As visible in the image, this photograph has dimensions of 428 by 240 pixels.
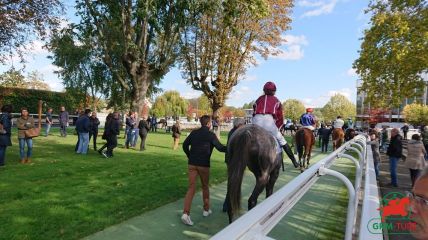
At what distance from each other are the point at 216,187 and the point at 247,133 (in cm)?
392

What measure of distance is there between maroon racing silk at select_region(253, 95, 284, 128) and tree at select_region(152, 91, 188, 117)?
74552mm

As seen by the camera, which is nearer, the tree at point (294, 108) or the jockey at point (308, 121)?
the jockey at point (308, 121)

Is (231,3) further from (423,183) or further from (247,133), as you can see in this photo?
(423,183)

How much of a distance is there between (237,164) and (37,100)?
124ft

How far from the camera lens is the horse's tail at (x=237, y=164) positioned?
5.82 metres

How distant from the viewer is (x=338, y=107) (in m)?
118

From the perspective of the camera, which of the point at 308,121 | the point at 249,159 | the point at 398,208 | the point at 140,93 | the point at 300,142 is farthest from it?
the point at 140,93

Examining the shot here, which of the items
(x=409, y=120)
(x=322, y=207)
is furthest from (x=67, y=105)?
(x=409, y=120)

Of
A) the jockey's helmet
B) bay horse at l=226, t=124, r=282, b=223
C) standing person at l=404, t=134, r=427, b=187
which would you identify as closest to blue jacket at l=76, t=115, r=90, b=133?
the jockey's helmet

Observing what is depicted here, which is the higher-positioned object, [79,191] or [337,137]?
[337,137]

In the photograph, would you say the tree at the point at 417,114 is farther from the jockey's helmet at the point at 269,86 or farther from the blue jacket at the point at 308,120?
the jockey's helmet at the point at 269,86

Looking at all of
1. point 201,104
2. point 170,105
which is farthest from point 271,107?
point 201,104

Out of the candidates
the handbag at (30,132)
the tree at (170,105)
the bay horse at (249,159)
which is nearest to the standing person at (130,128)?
the handbag at (30,132)

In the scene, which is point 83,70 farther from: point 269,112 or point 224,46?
point 269,112
